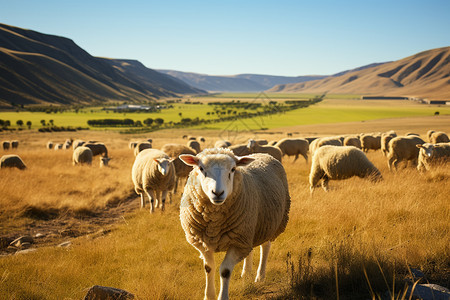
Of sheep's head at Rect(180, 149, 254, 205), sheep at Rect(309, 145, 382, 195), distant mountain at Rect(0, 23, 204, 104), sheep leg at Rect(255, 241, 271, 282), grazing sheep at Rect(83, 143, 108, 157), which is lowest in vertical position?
grazing sheep at Rect(83, 143, 108, 157)

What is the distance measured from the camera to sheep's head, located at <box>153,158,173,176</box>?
10.2 meters

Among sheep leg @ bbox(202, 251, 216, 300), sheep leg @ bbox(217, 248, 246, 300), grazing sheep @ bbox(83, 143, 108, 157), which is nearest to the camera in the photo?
sheep leg @ bbox(217, 248, 246, 300)

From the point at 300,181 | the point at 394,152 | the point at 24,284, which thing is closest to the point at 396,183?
the point at 300,181

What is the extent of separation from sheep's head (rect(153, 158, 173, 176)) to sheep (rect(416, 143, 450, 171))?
9.43m

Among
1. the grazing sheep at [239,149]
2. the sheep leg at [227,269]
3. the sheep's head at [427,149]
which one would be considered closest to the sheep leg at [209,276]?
the sheep leg at [227,269]

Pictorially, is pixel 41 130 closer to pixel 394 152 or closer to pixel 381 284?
pixel 394 152

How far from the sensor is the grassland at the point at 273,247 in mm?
4129

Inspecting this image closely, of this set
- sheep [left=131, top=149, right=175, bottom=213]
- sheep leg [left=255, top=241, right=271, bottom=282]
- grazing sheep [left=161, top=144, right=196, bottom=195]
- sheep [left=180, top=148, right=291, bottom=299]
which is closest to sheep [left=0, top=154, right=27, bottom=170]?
grazing sheep [left=161, top=144, right=196, bottom=195]

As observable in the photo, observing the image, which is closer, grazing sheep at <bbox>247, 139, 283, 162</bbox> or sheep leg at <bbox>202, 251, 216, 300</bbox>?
sheep leg at <bbox>202, 251, 216, 300</bbox>

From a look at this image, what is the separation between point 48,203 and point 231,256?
9677mm

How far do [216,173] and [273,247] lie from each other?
3.09m

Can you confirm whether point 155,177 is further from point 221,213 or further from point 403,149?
point 403,149

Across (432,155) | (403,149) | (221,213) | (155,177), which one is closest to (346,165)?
(432,155)

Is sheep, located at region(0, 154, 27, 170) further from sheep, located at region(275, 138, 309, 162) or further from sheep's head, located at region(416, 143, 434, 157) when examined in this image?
sheep's head, located at region(416, 143, 434, 157)
